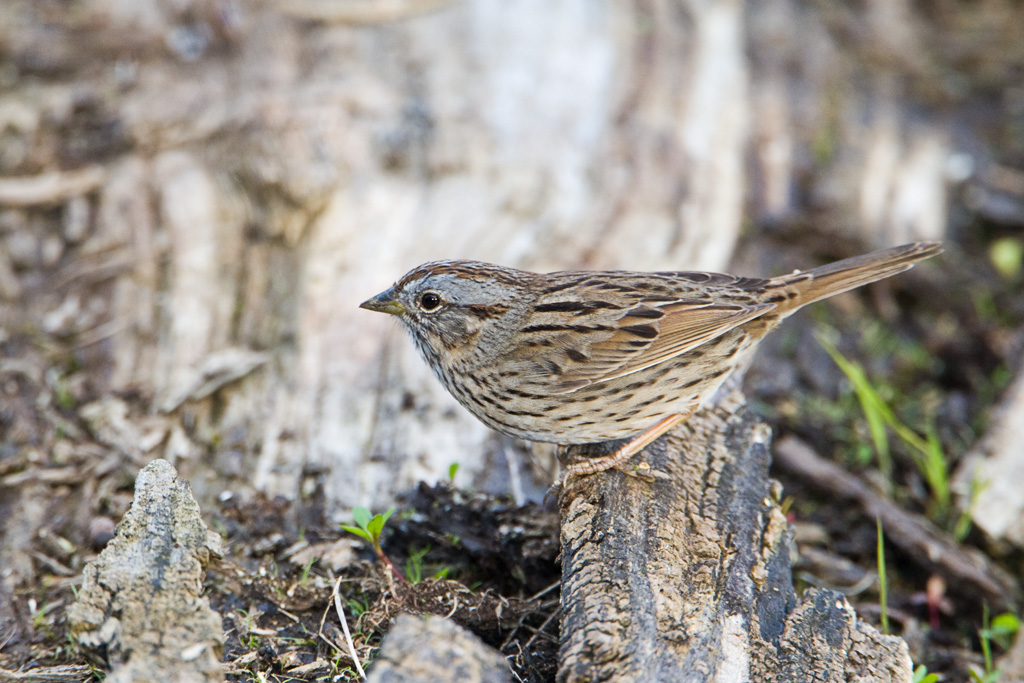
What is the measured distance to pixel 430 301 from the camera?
440 centimetres

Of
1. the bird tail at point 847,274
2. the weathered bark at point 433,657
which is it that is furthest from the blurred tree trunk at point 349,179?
the weathered bark at point 433,657

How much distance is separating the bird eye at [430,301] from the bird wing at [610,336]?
1.42 feet

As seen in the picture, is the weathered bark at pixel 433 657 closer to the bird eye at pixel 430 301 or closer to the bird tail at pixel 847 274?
the bird eye at pixel 430 301

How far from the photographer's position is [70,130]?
251 inches

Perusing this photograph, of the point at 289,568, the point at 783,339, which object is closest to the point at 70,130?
the point at 289,568

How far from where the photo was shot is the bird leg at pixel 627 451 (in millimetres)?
3904

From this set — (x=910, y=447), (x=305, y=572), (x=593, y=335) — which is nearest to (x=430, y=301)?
(x=593, y=335)

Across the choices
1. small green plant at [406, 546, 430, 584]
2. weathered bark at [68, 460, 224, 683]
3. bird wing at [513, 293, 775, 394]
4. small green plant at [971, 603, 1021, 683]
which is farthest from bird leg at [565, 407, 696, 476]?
small green plant at [971, 603, 1021, 683]

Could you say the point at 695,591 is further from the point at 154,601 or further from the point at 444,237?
the point at 444,237

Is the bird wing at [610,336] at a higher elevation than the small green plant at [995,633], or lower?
higher

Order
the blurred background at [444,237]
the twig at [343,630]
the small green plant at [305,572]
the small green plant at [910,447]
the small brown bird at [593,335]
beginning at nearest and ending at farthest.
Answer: the twig at [343,630], the small green plant at [305,572], the small brown bird at [593,335], the blurred background at [444,237], the small green plant at [910,447]

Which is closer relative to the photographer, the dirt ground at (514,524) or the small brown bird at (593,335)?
the dirt ground at (514,524)

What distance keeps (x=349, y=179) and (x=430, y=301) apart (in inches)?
68.3

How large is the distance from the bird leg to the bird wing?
11.5 inches
